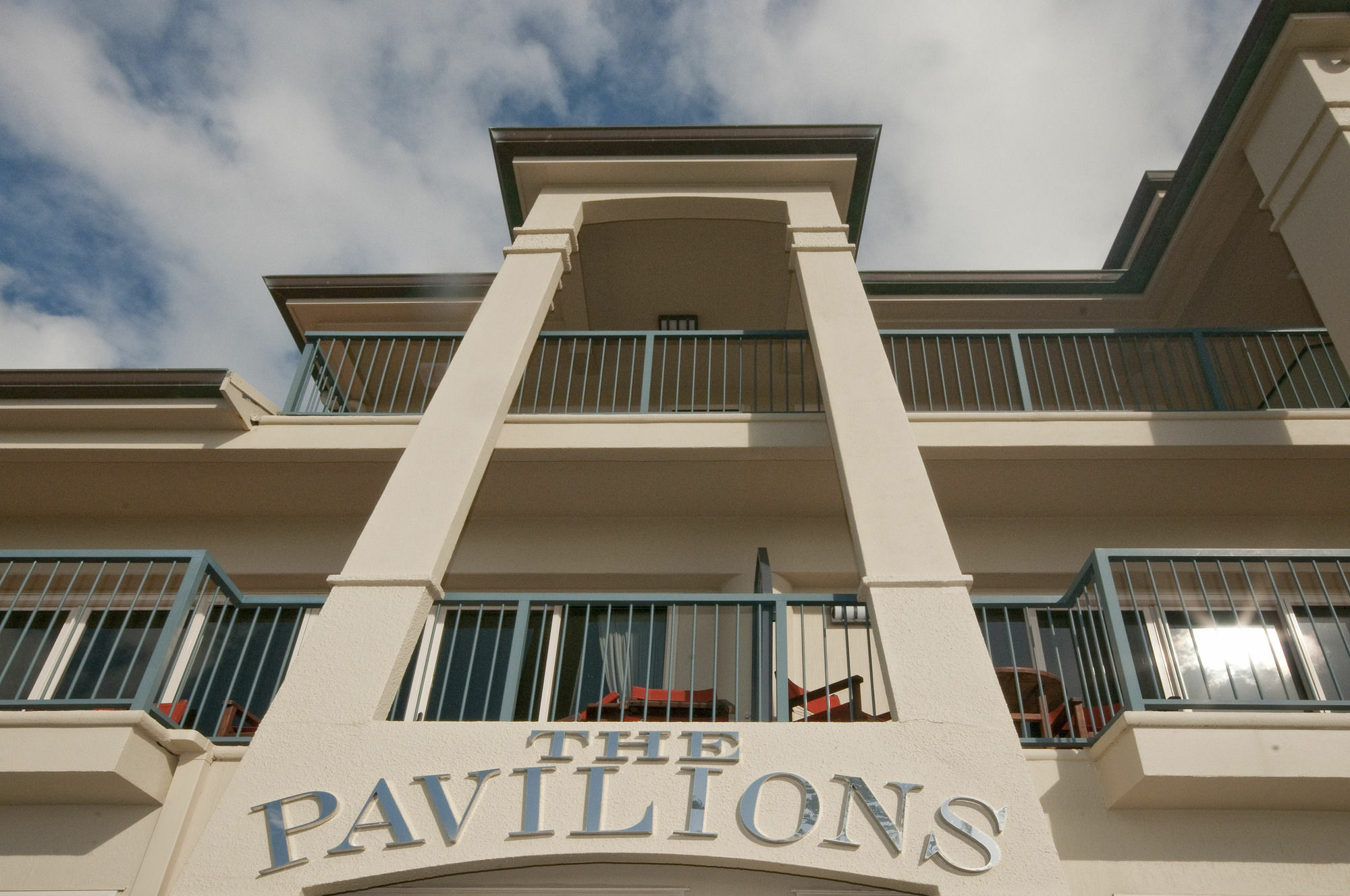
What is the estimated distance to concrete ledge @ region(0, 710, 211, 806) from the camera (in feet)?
17.6

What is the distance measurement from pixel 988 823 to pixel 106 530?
960 cm

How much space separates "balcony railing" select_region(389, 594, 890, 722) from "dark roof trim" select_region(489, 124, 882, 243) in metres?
5.21

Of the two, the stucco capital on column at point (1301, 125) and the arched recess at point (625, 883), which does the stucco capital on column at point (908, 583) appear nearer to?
the arched recess at point (625, 883)

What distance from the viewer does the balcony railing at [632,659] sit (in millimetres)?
6398

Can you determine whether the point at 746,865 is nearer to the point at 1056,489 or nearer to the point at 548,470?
the point at 548,470

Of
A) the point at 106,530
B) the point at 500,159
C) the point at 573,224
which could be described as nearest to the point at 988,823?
the point at 573,224

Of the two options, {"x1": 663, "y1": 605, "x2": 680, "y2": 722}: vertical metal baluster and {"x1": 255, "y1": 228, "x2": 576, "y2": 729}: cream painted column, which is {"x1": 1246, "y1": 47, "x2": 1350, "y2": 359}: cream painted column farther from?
{"x1": 255, "y1": 228, "x2": 576, "y2": 729}: cream painted column

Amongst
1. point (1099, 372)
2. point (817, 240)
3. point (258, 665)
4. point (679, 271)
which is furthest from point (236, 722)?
point (1099, 372)

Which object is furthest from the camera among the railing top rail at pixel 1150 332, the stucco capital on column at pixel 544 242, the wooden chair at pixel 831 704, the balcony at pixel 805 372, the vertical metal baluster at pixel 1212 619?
the balcony at pixel 805 372

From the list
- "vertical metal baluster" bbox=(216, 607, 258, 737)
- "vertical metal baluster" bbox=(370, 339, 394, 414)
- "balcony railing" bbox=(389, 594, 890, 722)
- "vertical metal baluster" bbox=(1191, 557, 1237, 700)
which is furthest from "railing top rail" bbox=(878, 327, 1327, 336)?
"vertical metal baluster" bbox=(216, 607, 258, 737)

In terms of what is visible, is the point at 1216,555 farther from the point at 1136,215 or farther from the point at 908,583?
the point at 1136,215

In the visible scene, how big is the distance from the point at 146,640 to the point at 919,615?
7128 millimetres

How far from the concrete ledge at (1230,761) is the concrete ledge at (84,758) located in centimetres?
576

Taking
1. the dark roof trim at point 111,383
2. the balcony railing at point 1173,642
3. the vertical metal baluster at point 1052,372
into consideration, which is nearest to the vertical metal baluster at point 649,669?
the balcony railing at point 1173,642
